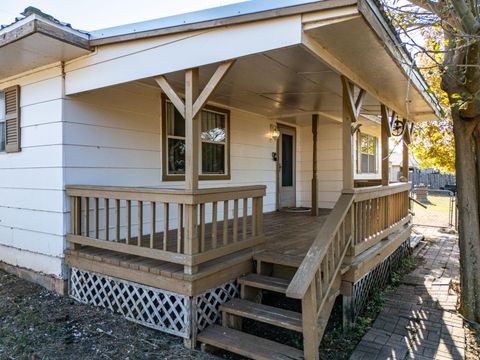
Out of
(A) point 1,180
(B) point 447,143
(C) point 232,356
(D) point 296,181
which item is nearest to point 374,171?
(B) point 447,143

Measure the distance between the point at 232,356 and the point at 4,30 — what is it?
13.4ft

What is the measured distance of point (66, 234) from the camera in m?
4.23

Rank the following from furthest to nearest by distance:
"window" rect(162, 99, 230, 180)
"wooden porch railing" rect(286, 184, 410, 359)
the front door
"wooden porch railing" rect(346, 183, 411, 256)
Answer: the front door, "window" rect(162, 99, 230, 180), "wooden porch railing" rect(346, 183, 411, 256), "wooden porch railing" rect(286, 184, 410, 359)

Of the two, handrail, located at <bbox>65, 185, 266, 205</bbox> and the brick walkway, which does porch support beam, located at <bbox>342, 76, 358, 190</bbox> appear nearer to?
handrail, located at <bbox>65, 185, 266, 205</bbox>

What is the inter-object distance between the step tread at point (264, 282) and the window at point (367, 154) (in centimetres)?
663

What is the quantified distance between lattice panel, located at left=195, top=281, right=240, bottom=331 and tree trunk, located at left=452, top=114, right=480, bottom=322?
111 inches

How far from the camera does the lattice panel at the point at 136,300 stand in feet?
11.0

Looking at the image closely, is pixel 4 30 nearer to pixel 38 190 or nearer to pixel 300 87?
pixel 38 190

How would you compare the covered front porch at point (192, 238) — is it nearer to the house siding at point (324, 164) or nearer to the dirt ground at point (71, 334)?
the dirt ground at point (71, 334)

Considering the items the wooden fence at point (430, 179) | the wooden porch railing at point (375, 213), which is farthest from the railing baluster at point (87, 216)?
the wooden fence at point (430, 179)

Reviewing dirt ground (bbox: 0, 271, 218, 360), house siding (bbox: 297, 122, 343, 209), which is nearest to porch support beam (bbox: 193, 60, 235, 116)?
dirt ground (bbox: 0, 271, 218, 360)

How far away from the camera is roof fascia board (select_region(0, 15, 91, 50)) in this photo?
3338 mm

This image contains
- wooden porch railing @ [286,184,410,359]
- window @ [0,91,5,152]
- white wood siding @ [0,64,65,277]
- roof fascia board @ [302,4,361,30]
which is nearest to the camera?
roof fascia board @ [302,4,361,30]

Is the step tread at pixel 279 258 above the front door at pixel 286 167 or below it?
below
